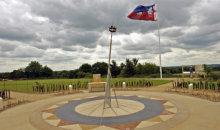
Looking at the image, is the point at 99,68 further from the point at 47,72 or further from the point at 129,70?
the point at 129,70

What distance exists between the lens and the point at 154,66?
53594 mm

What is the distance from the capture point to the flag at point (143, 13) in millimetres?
19481

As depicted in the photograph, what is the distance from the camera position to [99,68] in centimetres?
7688

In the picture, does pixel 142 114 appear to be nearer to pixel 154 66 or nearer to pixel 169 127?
pixel 169 127

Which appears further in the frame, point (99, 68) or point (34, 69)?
point (34, 69)

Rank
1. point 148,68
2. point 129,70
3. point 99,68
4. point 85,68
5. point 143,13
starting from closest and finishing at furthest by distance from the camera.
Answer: point 143,13
point 129,70
point 148,68
point 99,68
point 85,68

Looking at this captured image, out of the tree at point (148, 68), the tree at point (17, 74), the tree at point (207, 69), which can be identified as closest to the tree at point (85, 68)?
the tree at point (17, 74)

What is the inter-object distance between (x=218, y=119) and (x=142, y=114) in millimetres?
3940

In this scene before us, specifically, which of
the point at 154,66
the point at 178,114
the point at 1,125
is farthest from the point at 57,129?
the point at 154,66

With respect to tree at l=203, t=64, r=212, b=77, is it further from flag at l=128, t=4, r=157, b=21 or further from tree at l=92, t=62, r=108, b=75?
tree at l=92, t=62, r=108, b=75

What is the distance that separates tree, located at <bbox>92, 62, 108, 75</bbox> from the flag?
55318 mm

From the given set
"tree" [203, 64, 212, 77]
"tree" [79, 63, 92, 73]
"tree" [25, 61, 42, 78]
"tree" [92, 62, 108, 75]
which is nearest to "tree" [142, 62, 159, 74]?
"tree" [203, 64, 212, 77]

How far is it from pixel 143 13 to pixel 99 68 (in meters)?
57.6

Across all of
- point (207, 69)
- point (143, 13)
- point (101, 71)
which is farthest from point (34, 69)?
point (207, 69)
